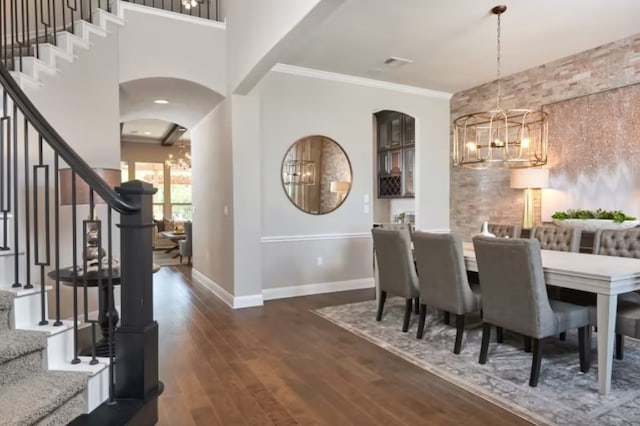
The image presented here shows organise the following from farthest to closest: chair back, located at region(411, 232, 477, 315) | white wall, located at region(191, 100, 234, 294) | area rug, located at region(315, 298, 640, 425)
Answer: white wall, located at region(191, 100, 234, 294), chair back, located at region(411, 232, 477, 315), area rug, located at region(315, 298, 640, 425)

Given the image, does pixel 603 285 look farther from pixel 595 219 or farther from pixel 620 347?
pixel 595 219

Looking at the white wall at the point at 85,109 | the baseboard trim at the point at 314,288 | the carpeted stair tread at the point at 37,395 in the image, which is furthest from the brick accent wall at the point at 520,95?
the carpeted stair tread at the point at 37,395

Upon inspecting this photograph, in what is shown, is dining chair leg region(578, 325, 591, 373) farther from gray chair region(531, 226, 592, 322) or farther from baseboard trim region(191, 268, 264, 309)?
baseboard trim region(191, 268, 264, 309)

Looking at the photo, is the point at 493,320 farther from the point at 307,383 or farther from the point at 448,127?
the point at 448,127

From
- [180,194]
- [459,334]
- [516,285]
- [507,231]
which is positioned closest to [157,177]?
[180,194]

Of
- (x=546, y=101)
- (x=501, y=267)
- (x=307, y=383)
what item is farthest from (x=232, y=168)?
(x=546, y=101)

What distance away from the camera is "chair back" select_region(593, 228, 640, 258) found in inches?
136

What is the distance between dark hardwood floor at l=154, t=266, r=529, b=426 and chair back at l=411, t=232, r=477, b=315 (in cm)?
61

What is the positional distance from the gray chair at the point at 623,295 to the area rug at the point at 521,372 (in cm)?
34

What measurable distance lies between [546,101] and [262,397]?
501 cm

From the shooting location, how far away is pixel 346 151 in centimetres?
567

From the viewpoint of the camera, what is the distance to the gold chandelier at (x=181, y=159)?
408 inches

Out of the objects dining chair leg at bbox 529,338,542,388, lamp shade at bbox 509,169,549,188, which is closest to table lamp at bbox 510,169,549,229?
lamp shade at bbox 509,169,549,188

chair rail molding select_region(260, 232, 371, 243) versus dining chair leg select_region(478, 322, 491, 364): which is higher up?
chair rail molding select_region(260, 232, 371, 243)
